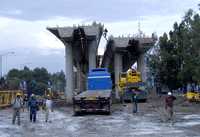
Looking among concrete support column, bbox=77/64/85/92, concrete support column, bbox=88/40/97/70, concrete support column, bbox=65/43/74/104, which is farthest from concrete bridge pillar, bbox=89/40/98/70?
concrete support column, bbox=77/64/85/92

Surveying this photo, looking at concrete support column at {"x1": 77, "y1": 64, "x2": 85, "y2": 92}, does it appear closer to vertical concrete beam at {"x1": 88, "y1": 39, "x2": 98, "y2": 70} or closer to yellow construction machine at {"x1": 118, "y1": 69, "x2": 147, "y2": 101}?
vertical concrete beam at {"x1": 88, "y1": 39, "x2": 98, "y2": 70}

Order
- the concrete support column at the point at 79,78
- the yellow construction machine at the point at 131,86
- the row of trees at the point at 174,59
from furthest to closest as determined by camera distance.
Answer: the concrete support column at the point at 79,78 < the row of trees at the point at 174,59 < the yellow construction machine at the point at 131,86

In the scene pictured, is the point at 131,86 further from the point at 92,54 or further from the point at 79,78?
the point at 79,78

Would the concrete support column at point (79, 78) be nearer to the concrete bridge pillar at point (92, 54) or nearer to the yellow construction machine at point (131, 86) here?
the concrete bridge pillar at point (92, 54)

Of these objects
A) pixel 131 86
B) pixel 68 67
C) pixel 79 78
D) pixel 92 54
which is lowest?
pixel 131 86

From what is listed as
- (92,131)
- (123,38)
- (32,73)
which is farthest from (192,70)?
(32,73)

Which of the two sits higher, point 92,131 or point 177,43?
point 177,43

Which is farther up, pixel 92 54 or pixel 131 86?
pixel 92 54

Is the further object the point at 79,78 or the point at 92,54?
the point at 79,78

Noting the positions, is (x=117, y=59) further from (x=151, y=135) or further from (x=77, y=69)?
(x=151, y=135)

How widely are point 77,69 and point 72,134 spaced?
69.8 meters

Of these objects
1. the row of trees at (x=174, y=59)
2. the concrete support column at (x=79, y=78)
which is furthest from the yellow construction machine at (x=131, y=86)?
the concrete support column at (x=79, y=78)

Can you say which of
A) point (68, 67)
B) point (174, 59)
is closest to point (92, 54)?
point (68, 67)

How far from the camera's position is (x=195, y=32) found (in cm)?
6219
